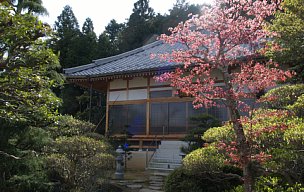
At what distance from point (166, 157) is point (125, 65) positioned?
498 cm

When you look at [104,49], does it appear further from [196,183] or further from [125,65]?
[196,183]

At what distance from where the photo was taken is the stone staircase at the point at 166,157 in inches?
388

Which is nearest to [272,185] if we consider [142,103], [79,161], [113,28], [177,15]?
[79,161]

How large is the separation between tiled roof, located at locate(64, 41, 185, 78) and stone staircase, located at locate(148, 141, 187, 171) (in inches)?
120

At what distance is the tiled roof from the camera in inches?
451

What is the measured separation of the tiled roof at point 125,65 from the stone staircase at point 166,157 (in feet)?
9.97

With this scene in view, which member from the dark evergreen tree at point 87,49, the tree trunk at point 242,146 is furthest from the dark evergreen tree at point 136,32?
the tree trunk at point 242,146

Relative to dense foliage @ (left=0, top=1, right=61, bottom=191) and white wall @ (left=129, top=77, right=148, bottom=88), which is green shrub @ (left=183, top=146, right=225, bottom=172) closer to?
dense foliage @ (left=0, top=1, right=61, bottom=191)

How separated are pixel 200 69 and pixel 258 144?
1323 millimetres

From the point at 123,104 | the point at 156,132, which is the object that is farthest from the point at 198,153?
the point at 123,104

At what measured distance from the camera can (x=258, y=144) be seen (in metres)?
4.05

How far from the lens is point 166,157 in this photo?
1065 centimetres

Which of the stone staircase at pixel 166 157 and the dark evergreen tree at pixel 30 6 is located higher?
the dark evergreen tree at pixel 30 6

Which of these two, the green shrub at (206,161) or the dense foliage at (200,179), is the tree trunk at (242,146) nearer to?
the green shrub at (206,161)
